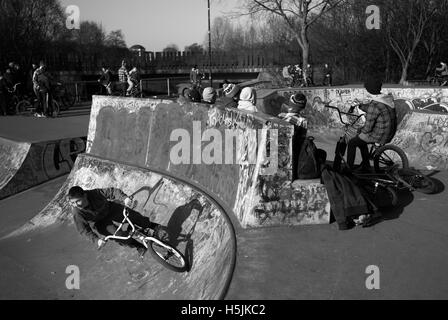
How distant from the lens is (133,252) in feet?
19.1

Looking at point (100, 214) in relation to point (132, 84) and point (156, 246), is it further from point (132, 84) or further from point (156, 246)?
point (132, 84)

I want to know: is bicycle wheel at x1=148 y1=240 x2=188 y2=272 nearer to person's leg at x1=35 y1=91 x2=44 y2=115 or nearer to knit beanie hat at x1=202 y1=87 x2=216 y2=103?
knit beanie hat at x1=202 y1=87 x2=216 y2=103

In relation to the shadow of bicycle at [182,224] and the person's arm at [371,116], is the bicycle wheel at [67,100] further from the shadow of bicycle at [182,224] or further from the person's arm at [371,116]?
the person's arm at [371,116]

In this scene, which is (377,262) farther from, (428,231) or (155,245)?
(155,245)

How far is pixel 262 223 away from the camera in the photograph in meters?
4.87

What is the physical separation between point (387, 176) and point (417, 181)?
1.93 feet

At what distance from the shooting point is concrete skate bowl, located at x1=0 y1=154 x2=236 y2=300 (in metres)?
4.64

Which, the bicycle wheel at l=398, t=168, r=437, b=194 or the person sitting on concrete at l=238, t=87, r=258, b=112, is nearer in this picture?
the bicycle wheel at l=398, t=168, r=437, b=194

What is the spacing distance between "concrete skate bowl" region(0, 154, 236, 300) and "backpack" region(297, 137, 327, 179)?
3.61 feet

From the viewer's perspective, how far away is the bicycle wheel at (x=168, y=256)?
16.4 ft

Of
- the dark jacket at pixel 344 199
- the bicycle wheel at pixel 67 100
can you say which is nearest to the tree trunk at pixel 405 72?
the bicycle wheel at pixel 67 100

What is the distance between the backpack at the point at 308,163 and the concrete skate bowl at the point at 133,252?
1099 millimetres

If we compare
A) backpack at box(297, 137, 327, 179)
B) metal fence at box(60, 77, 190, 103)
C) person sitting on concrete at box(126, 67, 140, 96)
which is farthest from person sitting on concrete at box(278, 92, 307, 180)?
metal fence at box(60, 77, 190, 103)
